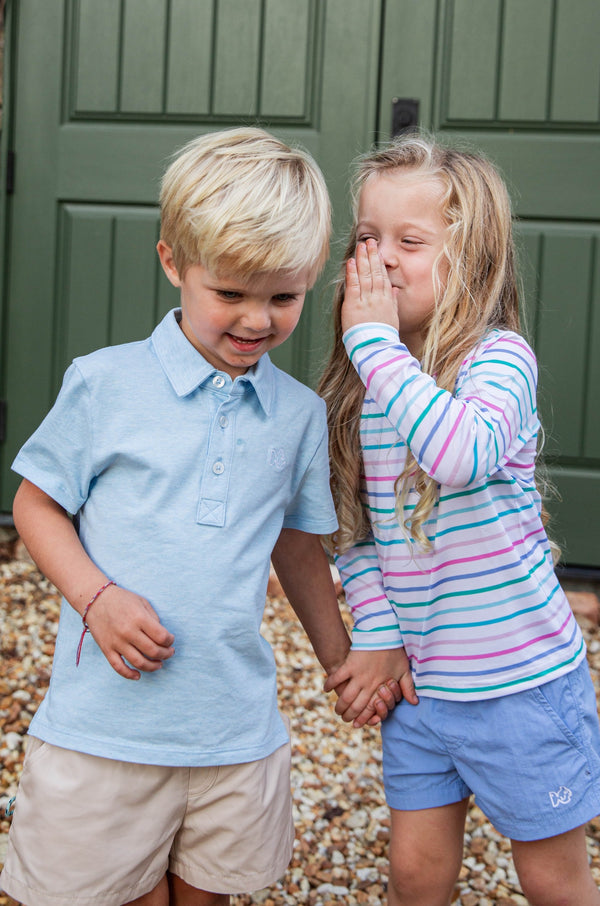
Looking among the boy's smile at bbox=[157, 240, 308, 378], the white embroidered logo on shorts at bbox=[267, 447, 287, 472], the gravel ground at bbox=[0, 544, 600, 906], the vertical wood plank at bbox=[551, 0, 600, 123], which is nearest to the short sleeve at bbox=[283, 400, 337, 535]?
the white embroidered logo on shorts at bbox=[267, 447, 287, 472]

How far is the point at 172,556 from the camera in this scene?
1.27m

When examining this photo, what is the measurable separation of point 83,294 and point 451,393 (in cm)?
230

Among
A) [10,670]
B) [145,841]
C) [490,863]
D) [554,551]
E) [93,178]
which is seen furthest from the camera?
[93,178]

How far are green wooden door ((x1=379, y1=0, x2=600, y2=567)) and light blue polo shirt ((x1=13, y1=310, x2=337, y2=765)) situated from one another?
83.1 inches

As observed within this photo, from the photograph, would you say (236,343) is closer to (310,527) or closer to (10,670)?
(310,527)

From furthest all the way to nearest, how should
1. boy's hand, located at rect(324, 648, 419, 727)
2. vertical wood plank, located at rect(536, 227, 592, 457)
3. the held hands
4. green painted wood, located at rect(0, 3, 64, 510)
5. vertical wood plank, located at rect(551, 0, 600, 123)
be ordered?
green painted wood, located at rect(0, 3, 64, 510) → vertical wood plank, located at rect(536, 227, 592, 457) → vertical wood plank, located at rect(551, 0, 600, 123) → boy's hand, located at rect(324, 648, 419, 727) → the held hands

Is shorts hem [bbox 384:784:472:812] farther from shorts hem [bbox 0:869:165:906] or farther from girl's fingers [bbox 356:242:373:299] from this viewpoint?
girl's fingers [bbox 356:242:373:299]

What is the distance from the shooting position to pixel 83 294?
341cm

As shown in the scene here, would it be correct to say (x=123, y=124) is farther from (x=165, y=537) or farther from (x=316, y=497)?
(x=165, y=537)

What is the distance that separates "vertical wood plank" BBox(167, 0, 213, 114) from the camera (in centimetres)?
326

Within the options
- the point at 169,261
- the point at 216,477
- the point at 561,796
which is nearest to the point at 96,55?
the point at 169,261

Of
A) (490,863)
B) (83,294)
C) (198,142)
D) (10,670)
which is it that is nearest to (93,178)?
(83,294)

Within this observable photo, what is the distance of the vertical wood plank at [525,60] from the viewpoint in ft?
10.2

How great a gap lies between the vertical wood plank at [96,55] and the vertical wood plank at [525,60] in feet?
4.54
